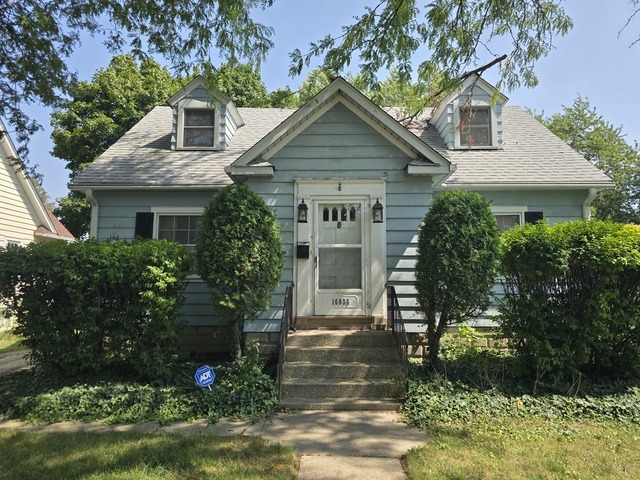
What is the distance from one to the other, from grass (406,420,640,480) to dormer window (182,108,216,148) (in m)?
8.15

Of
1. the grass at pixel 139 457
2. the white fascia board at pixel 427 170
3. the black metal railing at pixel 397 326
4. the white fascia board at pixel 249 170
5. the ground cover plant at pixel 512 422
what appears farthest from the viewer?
the white fascia board at pixel 249 170

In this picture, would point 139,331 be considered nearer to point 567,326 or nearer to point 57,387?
point 57,387

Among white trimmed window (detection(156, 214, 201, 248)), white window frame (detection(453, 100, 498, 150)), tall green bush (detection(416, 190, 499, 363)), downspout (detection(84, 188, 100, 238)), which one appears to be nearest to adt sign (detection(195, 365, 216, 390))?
tall green bush (detection(416, 190, 499, 363))

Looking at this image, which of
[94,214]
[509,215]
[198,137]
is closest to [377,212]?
[509,215]

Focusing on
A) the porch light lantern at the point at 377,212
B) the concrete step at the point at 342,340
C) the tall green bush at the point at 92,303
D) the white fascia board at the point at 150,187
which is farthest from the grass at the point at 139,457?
the white fascia board at the point at 150,187

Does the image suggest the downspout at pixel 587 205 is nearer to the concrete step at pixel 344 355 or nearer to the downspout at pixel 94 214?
the concrete step at pixel 344 355

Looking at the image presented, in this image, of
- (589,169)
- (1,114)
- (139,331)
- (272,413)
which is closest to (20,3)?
(1,114)

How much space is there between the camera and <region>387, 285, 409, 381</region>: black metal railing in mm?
5414

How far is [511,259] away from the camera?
5.67 m

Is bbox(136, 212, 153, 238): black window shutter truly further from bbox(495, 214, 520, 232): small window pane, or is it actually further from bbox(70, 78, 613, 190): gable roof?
bbox(495, 214, 520, 232): small window pane

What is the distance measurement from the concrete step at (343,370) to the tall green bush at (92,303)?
71.2 inches

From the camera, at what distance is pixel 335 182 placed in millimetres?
6969

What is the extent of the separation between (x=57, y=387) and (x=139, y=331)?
3.97 ft

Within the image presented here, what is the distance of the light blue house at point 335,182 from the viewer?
6.76m
